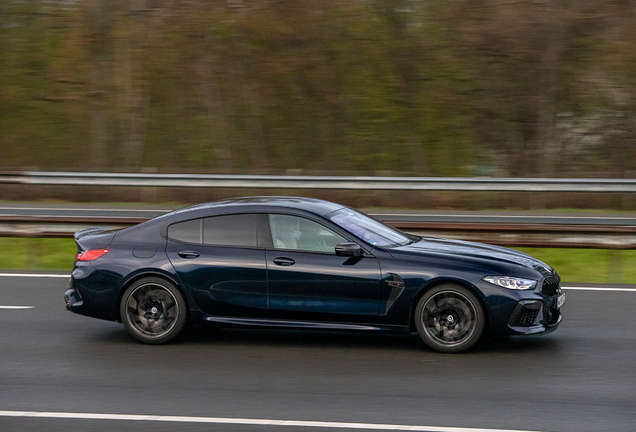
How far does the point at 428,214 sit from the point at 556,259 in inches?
222

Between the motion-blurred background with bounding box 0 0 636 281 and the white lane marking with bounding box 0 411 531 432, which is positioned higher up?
the motion-blurred background with bounding box 0 0 636 281

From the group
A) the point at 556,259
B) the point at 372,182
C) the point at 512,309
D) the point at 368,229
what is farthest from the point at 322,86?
the point at 512,309

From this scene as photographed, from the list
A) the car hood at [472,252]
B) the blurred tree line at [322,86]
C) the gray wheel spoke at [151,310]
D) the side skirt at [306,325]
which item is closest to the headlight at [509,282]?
the car hood at [472,252]

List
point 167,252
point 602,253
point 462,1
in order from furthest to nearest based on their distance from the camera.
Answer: point 462,1 < point 602,253 < point 167,252

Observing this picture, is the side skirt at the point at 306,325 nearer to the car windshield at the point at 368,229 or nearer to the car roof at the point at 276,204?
the car windshield at the point at 368,229

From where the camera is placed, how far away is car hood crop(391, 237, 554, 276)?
7.24 m

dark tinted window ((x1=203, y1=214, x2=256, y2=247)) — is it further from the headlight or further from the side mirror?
the headlight

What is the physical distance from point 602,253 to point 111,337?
8.72 m

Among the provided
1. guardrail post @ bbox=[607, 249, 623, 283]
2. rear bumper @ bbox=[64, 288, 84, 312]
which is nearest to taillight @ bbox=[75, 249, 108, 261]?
rear bumper @ bbox=[64, 288, 84, 312]

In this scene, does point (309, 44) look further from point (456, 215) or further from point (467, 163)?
point (456, 215)

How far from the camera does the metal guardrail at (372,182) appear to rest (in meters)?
18.2

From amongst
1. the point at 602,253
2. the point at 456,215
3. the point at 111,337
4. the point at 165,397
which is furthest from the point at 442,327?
the point at 456,215

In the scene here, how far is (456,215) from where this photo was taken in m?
18.2

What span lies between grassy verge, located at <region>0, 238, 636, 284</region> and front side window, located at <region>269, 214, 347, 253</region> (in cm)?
549
